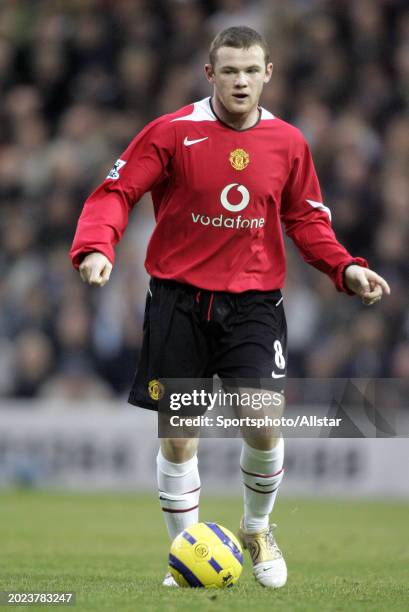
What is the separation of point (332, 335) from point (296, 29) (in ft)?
12.2

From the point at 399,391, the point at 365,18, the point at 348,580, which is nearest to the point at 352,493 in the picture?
the point at 399,391

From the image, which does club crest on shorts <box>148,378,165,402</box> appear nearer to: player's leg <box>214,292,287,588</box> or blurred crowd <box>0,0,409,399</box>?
player's leg <box>214,292,287,588</box>

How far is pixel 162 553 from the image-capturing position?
7.82m

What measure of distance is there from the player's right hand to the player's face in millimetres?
952

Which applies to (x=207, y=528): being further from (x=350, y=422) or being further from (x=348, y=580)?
(x=350, y=422)

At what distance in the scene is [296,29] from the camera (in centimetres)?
1411

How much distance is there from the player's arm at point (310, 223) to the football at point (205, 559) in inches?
49.8

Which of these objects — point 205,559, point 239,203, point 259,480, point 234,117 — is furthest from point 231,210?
point 205,559

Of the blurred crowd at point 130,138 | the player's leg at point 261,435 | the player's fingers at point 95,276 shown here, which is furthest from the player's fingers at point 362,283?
the blurred crowd at point 130,138

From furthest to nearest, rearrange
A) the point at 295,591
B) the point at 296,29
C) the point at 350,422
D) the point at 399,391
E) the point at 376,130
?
the point at 296,29
the point at 376,130
the point at 399,391
the point at 350,422
the point at 295,591

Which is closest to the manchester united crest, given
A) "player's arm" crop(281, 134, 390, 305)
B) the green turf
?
"player's arm" crop(281, 134, 390, 305)

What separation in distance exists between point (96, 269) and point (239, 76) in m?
1.12

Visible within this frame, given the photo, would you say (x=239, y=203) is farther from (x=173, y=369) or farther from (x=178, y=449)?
(x=178, y=449)

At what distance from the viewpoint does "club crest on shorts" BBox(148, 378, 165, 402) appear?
5902 mm
